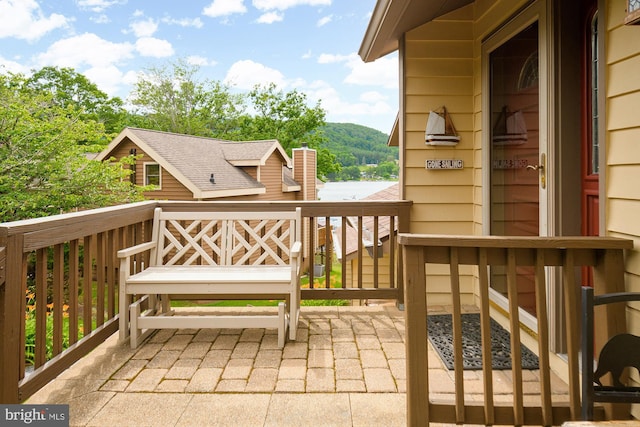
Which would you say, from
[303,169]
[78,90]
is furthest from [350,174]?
[78,90]

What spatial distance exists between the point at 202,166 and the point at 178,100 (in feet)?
40.4

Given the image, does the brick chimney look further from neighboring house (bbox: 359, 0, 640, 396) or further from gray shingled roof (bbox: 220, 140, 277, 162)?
neighboring house (bbox: 359, 0, 640, 396)

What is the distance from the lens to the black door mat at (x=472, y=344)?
2.60 metres

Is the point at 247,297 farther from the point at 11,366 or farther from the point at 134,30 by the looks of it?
the point at 134,30

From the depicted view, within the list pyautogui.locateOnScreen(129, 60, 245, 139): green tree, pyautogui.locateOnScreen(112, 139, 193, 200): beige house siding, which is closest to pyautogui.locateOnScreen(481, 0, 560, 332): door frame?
pyautogui.locateOnScreen(112, 139, 193, 200): beige house siding

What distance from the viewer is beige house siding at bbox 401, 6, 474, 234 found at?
3.76 meters

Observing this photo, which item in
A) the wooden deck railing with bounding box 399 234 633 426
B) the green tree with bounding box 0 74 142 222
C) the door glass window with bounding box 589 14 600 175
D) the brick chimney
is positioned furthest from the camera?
the brick chimney

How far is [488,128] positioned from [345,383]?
2199 mm

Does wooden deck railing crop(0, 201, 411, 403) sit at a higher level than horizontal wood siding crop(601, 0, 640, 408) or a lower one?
lower

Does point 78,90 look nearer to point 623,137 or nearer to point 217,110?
point 217,110

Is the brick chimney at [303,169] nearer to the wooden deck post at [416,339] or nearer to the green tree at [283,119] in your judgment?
the green tree at [283,119]

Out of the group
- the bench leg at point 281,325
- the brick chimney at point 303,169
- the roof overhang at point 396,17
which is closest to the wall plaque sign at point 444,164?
the roof overhang at point 396,17
